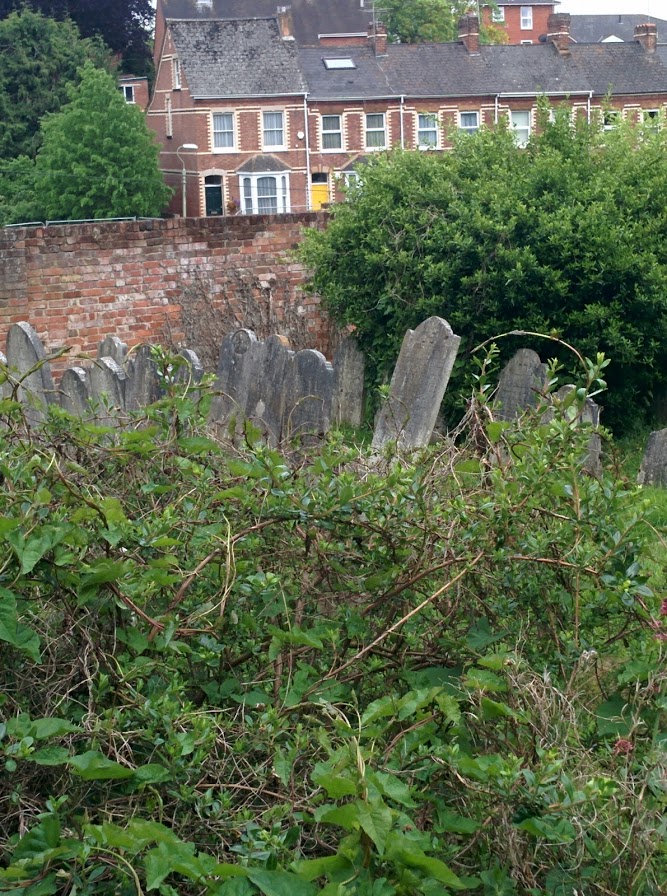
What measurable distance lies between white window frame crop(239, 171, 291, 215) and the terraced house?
0.04 meters

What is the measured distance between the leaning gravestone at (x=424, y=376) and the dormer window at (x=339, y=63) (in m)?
45.1

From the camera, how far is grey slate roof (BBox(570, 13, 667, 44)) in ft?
289

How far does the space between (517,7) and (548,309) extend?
86.3 m

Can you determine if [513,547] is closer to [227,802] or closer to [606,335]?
[227,802]

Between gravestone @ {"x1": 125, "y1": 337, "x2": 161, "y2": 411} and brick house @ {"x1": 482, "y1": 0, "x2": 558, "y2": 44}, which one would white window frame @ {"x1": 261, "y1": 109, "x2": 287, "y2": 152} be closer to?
gravestone @ {"x1": 125, "y1": 337, "x2": 161, "y2": 411}

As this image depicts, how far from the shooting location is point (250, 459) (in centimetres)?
320

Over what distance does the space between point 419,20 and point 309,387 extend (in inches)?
2449

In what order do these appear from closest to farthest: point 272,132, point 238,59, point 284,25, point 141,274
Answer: point 141,274 → point 238,59 → point 272,132 → point 284,25

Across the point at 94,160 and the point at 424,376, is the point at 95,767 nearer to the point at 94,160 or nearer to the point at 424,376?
the point at 424,376

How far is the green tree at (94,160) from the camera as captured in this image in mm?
44281

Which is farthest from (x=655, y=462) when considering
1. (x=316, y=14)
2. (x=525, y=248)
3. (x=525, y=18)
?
(x=525, y=18)

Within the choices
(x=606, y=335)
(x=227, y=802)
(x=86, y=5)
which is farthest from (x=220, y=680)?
(x=86, y=5)

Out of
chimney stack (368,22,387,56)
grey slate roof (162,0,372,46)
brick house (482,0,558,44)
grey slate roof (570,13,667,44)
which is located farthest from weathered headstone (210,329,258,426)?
grey slate roof (570,13,667,44)

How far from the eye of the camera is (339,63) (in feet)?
163
